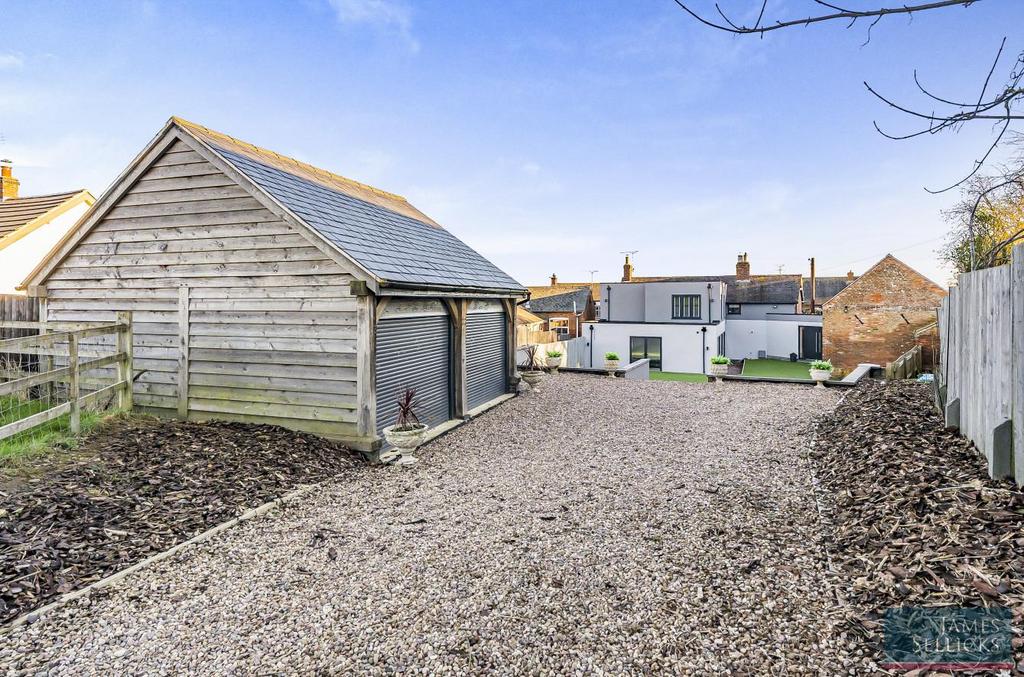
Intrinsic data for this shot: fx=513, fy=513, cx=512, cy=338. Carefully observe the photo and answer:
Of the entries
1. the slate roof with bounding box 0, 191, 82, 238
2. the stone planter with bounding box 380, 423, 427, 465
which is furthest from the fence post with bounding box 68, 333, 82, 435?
the slate roof with bounding box 0, 191, 82, 238

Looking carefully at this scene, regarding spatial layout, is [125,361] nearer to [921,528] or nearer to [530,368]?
[530,368]

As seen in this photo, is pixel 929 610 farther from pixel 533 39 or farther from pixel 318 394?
pixel 533 39

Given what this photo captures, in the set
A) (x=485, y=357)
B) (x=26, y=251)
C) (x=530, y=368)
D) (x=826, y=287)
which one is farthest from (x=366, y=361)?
(x=826, y=287)

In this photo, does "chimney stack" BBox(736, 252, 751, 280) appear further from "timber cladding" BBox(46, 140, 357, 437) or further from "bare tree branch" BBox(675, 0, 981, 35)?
"bare tree branch" BBox(675, 0, 981, 35)

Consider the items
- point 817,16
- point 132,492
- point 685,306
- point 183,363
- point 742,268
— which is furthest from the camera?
point 742,268

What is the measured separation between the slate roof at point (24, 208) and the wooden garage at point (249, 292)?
867cm

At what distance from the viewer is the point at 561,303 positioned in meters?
37.2

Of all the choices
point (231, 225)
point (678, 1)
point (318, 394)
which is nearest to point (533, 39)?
point (231, 225)

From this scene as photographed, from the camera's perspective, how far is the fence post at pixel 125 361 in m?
8.07

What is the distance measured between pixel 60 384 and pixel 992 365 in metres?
12.7

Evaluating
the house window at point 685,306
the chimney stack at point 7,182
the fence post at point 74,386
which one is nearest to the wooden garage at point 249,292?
the fence post at point 74,386

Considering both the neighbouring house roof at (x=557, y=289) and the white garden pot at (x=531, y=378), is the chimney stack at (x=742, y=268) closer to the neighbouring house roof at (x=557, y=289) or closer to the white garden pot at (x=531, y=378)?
the neighbouring house roof at (x=557, y=289)

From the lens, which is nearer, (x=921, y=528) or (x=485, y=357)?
(x=921, y=528)

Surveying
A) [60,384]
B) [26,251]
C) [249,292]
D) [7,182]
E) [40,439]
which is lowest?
[40,439]
